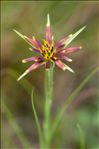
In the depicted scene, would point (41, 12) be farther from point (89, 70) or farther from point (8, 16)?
point (89, 70)

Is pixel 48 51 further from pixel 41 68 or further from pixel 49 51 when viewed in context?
pixel 41 68

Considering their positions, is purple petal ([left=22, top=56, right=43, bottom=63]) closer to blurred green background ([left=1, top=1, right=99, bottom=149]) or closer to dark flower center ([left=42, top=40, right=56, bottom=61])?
dark flower center ([left=42, top=40, right=56, bottom=61])

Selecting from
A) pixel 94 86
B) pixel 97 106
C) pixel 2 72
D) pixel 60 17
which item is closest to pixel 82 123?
pixel 97 106

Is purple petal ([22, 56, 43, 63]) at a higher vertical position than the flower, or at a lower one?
lower

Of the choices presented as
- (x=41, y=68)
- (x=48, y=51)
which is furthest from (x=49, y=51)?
(x=41, y=68)

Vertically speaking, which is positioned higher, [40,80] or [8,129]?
[40,80]

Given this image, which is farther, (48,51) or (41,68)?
(41,68)

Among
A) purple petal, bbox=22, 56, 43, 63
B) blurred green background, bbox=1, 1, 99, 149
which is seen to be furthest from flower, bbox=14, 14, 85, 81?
blurred green background, bbox=1, 1, 99, 149

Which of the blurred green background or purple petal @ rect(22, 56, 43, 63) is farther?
the blurred green background

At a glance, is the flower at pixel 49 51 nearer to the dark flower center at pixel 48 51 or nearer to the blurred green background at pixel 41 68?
the dark flower center at pixel 48 51
